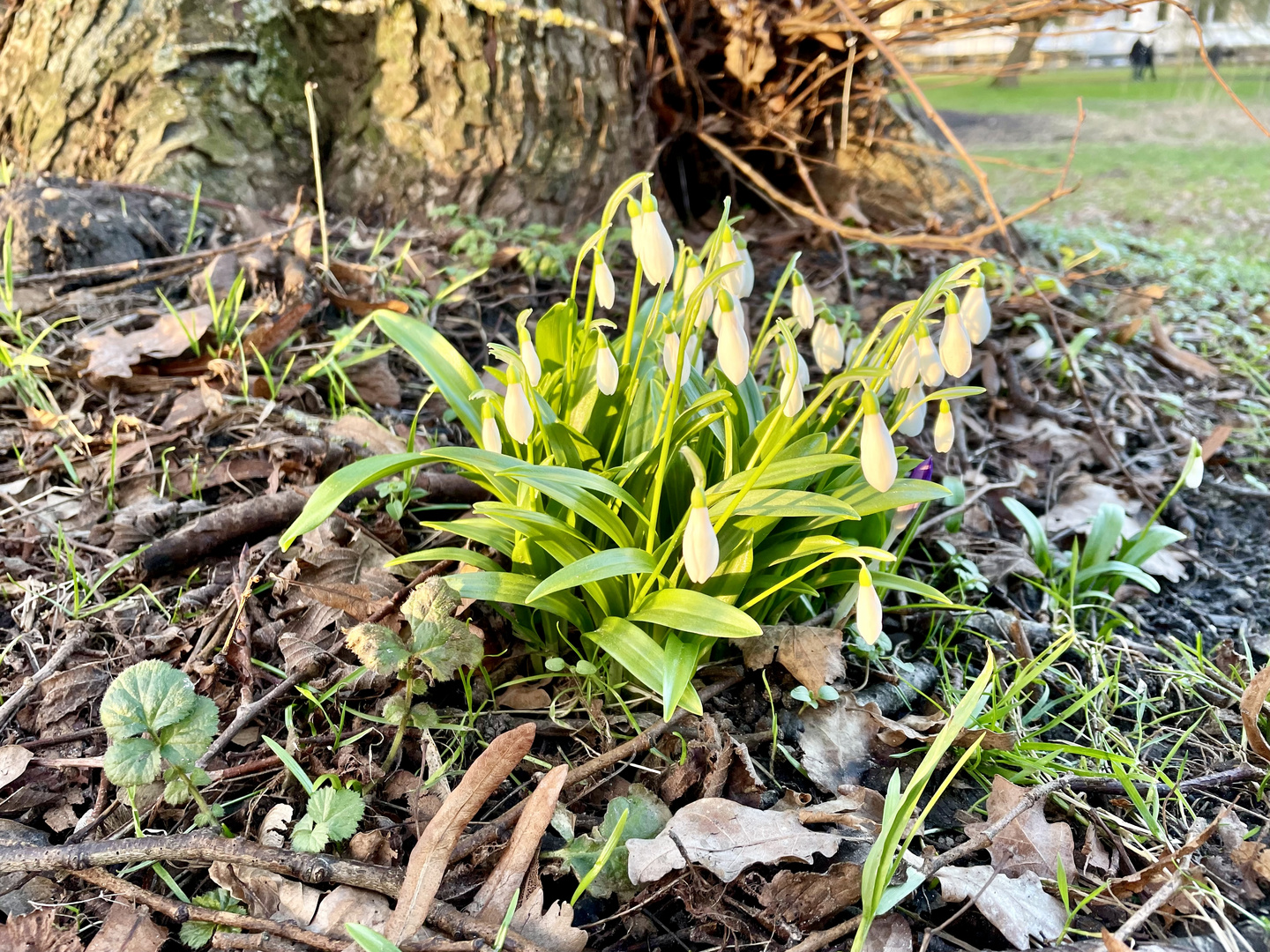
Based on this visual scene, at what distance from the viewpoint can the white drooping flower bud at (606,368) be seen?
146 centimetres

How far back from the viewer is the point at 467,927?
1165 millimetres

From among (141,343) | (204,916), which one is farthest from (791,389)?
(141,343)

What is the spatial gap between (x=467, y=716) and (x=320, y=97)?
2.47 metres

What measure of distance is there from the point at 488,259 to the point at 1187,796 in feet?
7.73

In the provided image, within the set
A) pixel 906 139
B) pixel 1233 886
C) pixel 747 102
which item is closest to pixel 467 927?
Result: pixel 1233 886

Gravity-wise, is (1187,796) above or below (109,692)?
below

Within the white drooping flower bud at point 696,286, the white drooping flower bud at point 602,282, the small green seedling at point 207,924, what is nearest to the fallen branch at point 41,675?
the small green seedling at point 207,924

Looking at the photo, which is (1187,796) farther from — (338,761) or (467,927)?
(338,761)

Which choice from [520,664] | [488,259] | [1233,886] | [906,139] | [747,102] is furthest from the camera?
[906,139]

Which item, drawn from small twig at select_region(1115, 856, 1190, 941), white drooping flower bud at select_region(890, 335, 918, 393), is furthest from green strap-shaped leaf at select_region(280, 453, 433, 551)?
small twig at select_region(1115, 856, 1190, 941)

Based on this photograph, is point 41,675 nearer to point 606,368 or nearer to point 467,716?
point 467,716

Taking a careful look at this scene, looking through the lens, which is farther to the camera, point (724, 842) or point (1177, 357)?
point (1177, 357)

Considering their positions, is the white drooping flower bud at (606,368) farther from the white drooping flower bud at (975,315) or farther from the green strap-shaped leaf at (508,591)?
the white drooping flower bud at (975,315)

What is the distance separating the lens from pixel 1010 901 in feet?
4.04
